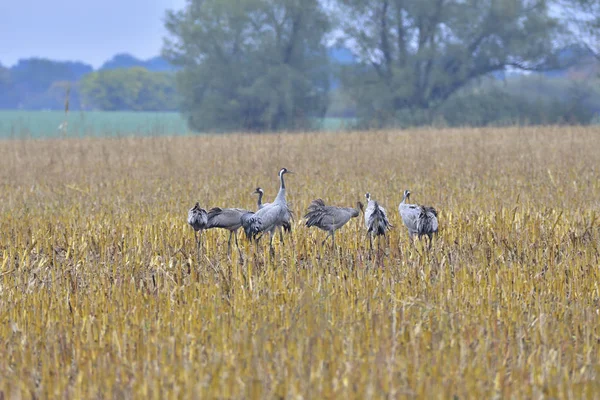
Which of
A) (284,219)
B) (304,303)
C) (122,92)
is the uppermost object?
(122,92)

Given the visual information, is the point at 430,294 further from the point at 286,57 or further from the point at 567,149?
the point at 286,57

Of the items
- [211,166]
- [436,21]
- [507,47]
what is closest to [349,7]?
[436,21]

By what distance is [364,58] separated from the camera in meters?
46.0

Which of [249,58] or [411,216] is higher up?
[249,58]

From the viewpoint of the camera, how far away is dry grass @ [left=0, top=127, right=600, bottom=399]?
4.21 metres

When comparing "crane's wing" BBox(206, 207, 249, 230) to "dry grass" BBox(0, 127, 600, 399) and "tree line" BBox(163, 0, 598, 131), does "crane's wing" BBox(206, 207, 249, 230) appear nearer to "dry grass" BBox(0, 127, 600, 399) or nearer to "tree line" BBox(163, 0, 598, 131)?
"dry grass" BBox(0, 127, 600, 399)

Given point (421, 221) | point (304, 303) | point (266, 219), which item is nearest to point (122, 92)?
point (266, 219)

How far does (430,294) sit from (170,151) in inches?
662

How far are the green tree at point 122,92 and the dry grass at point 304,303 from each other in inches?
4106

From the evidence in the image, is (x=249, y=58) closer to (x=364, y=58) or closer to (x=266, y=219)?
(x=364, y=58)

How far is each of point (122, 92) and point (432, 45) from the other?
261ft

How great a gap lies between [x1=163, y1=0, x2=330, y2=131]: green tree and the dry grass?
3464 cm

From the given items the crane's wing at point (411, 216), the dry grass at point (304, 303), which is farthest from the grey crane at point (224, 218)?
the crane's wing at point (411, 216)

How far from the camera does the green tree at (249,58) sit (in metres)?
47.5
